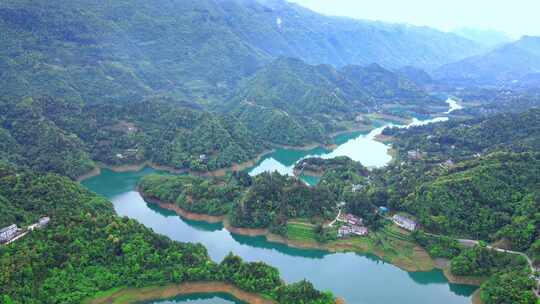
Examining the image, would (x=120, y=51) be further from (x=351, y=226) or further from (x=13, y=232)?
(x=351, y=226)

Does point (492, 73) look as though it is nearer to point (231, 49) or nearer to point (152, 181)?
point (231, 49)

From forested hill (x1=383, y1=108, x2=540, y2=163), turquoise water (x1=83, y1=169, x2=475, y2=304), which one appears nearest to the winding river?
turquoise water (x1=83, y1=169, x2=475, y2=304)

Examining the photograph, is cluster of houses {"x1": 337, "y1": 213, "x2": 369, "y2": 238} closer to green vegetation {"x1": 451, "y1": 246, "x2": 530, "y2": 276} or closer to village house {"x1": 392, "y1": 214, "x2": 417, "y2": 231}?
village house {"x1": 392, "y1": 214, "x2": 417, "y2": 231}

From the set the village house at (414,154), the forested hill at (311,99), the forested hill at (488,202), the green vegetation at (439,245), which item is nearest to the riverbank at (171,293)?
the green vegetation at (439,245)

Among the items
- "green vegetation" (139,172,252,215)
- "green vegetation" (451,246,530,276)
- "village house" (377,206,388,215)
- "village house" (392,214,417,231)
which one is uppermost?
"green vegetation" (451,246,530,276)

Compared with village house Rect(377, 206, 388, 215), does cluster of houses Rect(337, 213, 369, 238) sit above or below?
below

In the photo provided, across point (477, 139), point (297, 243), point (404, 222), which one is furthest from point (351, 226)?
point (477, 139)
